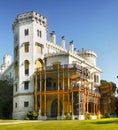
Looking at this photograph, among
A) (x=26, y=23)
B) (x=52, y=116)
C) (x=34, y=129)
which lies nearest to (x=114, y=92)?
(x=52, y=116)

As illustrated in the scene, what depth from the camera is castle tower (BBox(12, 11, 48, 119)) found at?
61438 millimetres

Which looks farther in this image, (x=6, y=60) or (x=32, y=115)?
(x=6, y=60)

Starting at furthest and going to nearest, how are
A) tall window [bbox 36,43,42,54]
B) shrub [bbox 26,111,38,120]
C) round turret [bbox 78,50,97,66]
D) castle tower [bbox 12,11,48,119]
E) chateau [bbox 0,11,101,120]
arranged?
round turret [bbox 78,50,97,66] → tall window [bbox 36,43,42,54] → castle tower [bbox 12,11,48,119] → shrub [bbox 26,111,38,120] → chateau [bbox 0,11,101,120]

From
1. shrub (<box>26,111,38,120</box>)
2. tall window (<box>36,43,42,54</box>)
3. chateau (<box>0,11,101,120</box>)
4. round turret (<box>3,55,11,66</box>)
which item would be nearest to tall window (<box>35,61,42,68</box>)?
chateau (<box>0,11,101,120</box>)

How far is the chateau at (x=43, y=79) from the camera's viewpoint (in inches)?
2288

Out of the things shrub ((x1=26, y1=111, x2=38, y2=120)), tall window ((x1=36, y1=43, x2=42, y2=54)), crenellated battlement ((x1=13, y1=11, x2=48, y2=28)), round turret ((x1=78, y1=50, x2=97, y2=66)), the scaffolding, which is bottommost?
shrub ((x1=26, y1=111, x2=38, y2=120))

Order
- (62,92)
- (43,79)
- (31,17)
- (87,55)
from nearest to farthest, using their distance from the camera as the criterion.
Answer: (62,92) → (43,79) → (31,17) → (87,55)

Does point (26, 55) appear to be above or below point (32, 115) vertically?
above

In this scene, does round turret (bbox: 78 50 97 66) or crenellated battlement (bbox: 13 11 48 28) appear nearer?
crenellated battlement (bbox: 13 11 48 28)

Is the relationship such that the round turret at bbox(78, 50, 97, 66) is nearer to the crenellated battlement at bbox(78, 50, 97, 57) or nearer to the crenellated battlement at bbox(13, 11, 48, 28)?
the crenellated battlement at bbox(78, 50, 97, 57)

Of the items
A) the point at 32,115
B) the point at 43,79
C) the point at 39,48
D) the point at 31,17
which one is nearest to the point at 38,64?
the point at 39,48

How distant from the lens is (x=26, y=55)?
206 ft

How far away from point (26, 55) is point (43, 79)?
5586 millimetres

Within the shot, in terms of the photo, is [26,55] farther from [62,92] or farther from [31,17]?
[62,92]
